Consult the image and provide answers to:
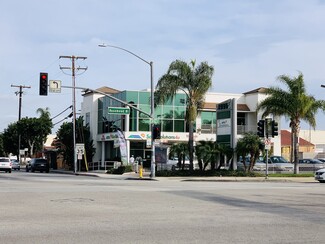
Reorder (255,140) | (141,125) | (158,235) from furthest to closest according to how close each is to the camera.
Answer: (141,125) < (255,140) < (158,235)

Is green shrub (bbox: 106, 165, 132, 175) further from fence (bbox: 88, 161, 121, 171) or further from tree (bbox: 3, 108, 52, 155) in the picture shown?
tree (bbox: 3, 108, 52, 155)

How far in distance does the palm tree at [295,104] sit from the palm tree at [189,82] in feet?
20.2

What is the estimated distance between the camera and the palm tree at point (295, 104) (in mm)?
41562

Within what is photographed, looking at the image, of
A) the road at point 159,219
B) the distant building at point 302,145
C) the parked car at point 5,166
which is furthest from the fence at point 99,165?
the road at point 159,219

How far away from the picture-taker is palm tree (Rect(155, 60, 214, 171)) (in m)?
40.7

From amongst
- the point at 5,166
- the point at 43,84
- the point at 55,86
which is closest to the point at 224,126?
the point at 55,86

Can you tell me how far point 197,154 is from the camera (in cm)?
4084

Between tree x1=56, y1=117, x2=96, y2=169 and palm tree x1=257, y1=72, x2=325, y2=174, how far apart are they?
27197mm

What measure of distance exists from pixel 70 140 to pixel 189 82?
25405 millimetres

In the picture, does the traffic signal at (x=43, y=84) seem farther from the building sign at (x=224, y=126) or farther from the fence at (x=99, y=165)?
the fence at (x=99, y=165)

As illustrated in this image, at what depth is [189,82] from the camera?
40.9 meters

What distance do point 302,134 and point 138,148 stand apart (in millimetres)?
54143

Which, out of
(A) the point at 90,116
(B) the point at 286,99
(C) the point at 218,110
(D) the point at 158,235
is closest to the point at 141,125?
(A) the point at 90,116

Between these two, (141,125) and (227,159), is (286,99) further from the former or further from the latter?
(141,125)
